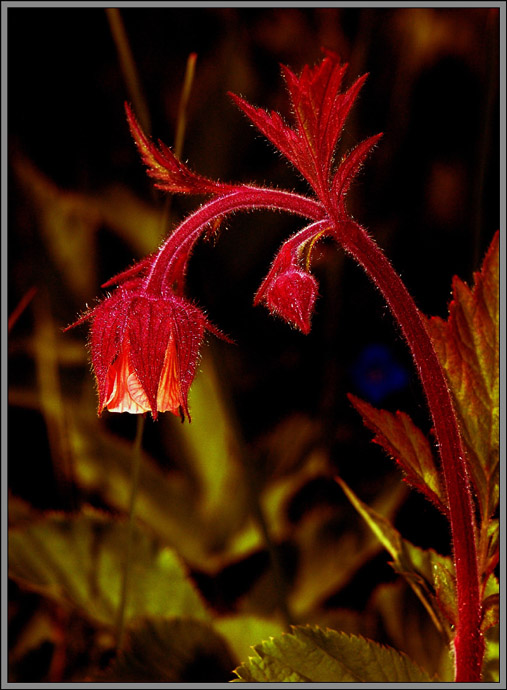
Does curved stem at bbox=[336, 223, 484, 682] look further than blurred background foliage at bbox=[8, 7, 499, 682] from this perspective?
No

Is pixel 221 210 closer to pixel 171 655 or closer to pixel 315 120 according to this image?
pixel 315 120

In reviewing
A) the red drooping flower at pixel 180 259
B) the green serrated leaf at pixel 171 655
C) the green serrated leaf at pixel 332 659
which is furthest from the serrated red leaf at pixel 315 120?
the green serrated leaf at pixel 171 655

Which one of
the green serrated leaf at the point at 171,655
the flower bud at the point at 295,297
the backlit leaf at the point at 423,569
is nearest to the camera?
the flower bud at the point at 295,297

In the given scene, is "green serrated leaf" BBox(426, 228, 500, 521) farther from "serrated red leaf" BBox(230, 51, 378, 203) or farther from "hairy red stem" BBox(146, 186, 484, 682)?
"serrated red leaf" BBox(230, 51, 378, 203)

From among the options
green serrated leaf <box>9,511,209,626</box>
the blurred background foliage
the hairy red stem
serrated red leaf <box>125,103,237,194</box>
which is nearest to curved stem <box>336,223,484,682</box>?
the hairy red stem

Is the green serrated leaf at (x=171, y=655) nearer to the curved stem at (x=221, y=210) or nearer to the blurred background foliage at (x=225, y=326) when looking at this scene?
the blurred background foliage at (x=225, y=326)

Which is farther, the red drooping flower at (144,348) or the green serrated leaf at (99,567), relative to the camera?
the green serrated leaf at (99,567)
